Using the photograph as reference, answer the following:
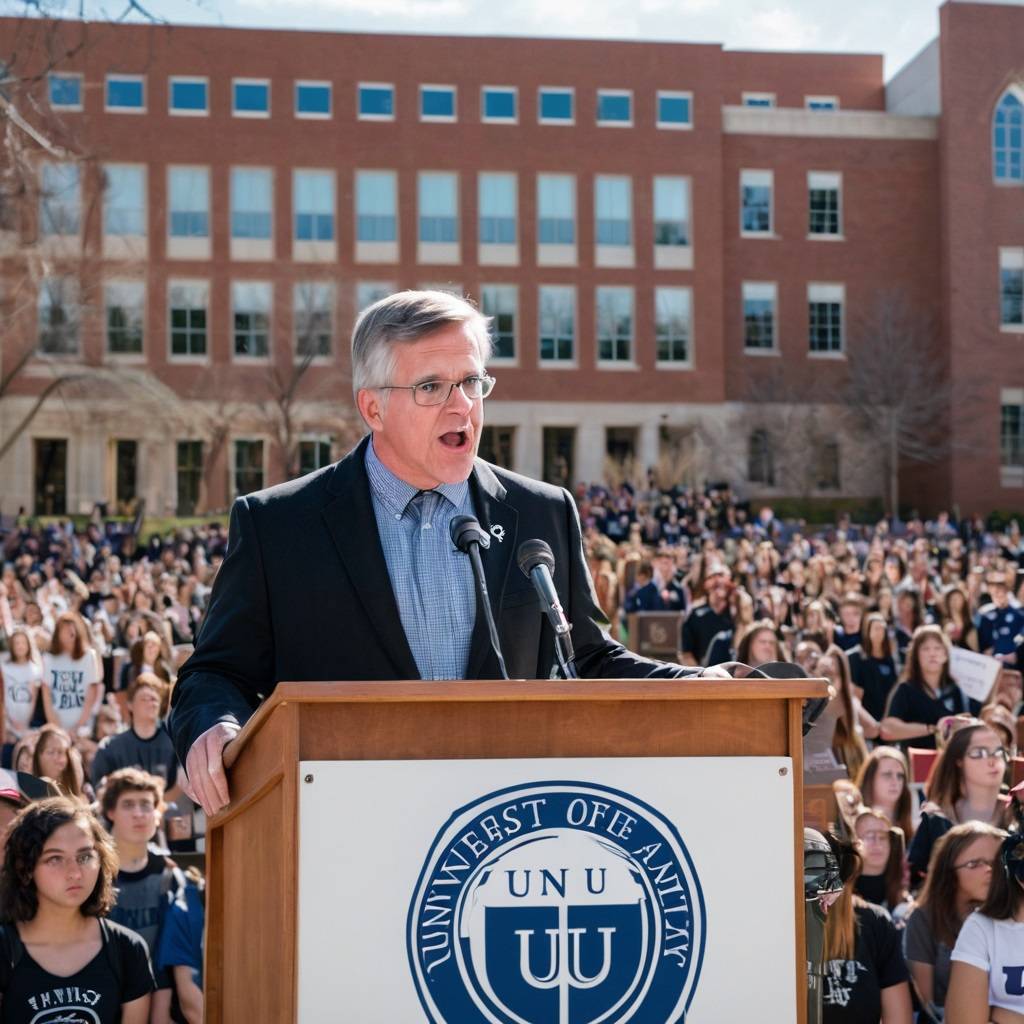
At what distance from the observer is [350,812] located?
2232 millimetres

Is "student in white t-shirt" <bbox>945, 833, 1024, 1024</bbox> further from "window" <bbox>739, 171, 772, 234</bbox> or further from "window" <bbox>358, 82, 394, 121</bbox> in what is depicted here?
"window" <bbox>739, 171, 772, 234</bbox>

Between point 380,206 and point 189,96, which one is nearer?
point 189,96

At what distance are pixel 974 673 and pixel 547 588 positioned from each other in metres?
8.63

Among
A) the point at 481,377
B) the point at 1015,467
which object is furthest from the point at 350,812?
the point at 1015,467

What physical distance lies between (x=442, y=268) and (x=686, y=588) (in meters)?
31.4

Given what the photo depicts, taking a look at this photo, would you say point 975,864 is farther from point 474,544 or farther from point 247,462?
point 247,462

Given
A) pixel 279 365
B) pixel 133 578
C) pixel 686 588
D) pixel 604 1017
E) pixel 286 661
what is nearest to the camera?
pixel 604 1017

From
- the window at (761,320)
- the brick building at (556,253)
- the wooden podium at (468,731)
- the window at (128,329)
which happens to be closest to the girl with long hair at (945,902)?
the wooden podium at (468,731)

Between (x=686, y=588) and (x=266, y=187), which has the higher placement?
(x=266, y=187)

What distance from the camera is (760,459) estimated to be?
1895 inches

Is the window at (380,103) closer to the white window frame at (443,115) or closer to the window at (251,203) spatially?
the white window frame at (443,115)

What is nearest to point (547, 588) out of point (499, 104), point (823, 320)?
point (499, 104)

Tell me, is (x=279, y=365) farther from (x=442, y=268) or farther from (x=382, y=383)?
(x=382, y=383)

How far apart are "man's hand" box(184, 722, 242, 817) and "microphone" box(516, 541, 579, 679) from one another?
0.59 metres
